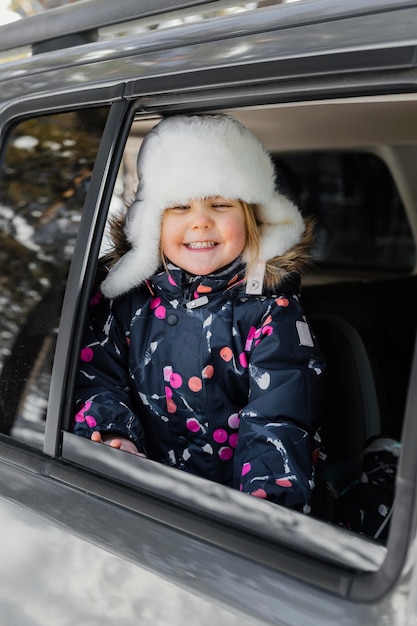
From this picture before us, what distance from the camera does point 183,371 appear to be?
1.78m

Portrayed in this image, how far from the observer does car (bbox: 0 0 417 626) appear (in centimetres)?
103

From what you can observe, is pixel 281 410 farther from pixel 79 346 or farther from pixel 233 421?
pixel 79 346

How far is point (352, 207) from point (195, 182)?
340 cm

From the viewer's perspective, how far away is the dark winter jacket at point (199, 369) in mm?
1627

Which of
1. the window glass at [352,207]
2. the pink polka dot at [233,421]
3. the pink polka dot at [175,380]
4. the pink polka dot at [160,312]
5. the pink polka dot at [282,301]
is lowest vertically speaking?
the pink polka dot at [233,421]

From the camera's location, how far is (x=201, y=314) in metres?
1.80

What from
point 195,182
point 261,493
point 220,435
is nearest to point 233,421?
point 220,435

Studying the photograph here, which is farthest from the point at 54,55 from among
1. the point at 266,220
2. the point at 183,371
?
the point at 183,371

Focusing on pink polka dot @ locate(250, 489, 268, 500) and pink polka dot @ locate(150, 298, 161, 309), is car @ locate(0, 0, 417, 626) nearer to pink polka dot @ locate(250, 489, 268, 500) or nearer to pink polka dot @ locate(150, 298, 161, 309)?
pink polka dot @ locate(250, 489, 268, 500)

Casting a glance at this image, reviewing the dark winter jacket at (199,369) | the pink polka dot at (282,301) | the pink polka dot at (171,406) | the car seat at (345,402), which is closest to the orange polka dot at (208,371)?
the dark winter jacket at (199,369)

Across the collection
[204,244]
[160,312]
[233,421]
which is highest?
[204,244]

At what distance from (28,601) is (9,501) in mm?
193

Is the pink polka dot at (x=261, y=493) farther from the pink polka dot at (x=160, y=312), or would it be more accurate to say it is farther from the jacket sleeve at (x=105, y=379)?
the pink polka dot at (x=160, y=312)

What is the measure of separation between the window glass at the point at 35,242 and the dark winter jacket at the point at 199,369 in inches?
5.5
